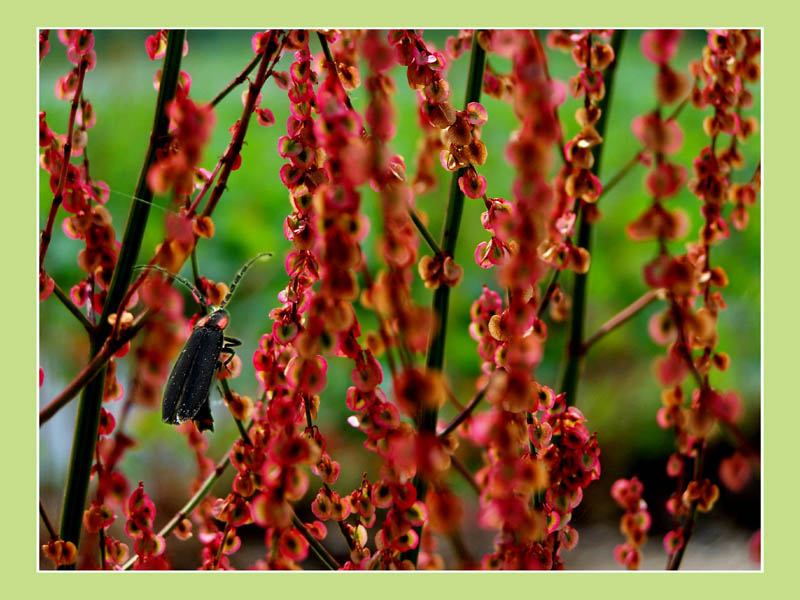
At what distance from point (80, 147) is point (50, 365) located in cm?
18

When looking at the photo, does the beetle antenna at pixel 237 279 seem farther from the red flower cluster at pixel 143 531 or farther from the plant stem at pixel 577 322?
the plant stem at pixel 577 322

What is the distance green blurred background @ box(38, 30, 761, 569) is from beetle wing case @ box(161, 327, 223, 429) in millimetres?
44

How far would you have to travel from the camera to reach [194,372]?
1.60 ft

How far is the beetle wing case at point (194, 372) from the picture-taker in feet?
1.60

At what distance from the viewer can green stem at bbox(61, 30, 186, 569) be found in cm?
46

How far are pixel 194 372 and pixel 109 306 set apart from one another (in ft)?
0.24

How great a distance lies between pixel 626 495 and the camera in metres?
0.58

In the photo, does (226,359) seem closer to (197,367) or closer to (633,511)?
(197,367)

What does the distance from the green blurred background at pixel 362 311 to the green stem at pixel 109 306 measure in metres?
0.04

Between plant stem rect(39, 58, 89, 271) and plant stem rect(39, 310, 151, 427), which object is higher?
plant stem rect(39, 58, 89, 271)

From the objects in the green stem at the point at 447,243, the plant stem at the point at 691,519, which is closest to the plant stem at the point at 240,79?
the green stem at the point at 447,243

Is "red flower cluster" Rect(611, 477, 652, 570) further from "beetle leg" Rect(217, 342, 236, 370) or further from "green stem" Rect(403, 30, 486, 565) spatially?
"beetle leg" Rect(217, 342, 236, 370)

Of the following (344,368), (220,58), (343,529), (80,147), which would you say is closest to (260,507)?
(343,529)

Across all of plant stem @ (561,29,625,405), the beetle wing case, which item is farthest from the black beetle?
plant stem @ (561,29,625,405)
